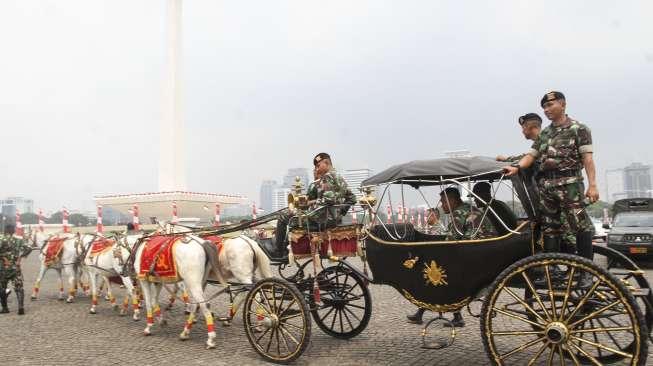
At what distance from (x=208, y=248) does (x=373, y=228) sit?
2597mm

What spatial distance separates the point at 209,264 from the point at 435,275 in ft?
11.8

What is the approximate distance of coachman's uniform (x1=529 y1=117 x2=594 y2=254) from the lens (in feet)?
14.9

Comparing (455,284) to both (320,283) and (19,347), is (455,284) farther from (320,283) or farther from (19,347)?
(19,347)

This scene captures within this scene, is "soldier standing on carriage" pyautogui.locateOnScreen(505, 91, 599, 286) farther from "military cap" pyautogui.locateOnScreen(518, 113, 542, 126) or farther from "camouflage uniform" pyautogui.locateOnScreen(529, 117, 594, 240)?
"military cap" pyautogui.locateOnScreen(518, 113, 542, 126)

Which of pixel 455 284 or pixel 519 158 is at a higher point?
pixel 519 158

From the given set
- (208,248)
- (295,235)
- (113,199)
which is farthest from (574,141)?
(113,199)

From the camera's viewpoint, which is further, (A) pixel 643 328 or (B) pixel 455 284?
(B) pixel 455 284

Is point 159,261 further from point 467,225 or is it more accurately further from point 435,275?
point 467,225

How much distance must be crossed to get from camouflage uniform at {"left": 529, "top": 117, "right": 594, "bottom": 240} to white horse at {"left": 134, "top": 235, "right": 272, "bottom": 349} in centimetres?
402

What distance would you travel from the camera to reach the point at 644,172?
107m

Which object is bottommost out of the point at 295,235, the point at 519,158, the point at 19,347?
the point at 19,347

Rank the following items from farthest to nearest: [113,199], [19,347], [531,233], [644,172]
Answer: [644,172] < [113,199] < [19,347] < [531,233]

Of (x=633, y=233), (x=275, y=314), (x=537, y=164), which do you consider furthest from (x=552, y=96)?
(x=633, y=233)

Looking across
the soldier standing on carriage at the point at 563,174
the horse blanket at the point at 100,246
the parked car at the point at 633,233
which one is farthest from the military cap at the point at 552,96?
the parked car at the point at 633,233
